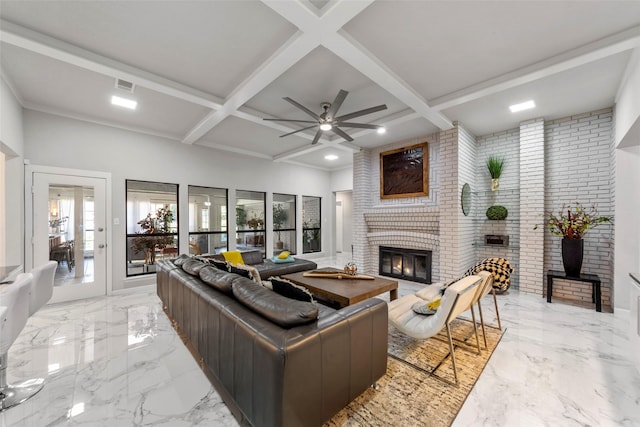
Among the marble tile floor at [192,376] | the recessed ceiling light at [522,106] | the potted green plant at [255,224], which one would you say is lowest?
the marble tile floor at [192,376]

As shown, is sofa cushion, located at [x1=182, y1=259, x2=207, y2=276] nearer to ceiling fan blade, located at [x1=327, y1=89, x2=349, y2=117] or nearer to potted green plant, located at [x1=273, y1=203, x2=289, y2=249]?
ceiling fan blade, located at [x1=327, y1=89, x2=349, y2=117]

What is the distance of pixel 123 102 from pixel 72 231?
89.3 inches

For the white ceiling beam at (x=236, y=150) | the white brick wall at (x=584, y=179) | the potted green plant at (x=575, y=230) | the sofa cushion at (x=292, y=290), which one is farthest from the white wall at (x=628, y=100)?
the white ceiling beam at (x=236, y=150)

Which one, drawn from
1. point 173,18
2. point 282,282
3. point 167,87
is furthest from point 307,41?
point 282,282

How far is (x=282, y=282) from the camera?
1.98 metres

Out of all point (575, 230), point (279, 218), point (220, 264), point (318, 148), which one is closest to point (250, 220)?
point (279, 218)

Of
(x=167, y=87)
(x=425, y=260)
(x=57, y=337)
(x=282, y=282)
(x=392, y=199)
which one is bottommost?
(x=57, y=337)

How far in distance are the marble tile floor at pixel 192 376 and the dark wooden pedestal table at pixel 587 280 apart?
0.68ft

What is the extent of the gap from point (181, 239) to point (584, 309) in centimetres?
677

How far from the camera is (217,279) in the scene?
2.12 metres

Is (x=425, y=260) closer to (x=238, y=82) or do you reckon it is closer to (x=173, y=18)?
(x=238, y=82)

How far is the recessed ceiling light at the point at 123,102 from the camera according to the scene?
11.5 feet

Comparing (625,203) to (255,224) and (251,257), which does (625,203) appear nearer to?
(251,257)

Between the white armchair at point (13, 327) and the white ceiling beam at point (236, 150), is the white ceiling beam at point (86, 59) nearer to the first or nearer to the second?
the white armchair at point (13, 327)
